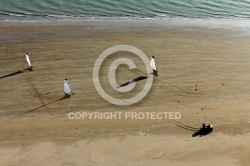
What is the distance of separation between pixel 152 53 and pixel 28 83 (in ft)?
33.0

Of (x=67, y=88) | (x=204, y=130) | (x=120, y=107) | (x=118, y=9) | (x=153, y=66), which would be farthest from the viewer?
(x=118, y=9)

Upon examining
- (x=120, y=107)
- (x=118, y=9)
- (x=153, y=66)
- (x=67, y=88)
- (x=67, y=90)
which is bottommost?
(x=120, y=107)

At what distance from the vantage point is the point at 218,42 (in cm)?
3012

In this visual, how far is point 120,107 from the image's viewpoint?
18938 mm

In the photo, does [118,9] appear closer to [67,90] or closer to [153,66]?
[153,66]

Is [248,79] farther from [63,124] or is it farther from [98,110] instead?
[63,124]

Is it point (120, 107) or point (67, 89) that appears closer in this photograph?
point (120, 107)

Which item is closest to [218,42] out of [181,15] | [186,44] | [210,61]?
[186,44]

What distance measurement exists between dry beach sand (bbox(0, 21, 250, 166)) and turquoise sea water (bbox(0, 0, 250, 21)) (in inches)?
242

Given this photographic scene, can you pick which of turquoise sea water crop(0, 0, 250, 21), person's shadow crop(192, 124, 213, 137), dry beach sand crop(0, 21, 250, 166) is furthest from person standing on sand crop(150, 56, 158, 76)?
turquoise sea water crop(0, 0, 250, 21)

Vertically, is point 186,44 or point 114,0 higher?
point 114,0

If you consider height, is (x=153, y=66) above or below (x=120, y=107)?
above

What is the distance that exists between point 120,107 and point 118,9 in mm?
22585

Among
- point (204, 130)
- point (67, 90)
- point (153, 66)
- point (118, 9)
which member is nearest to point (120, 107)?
point (67, 90)
